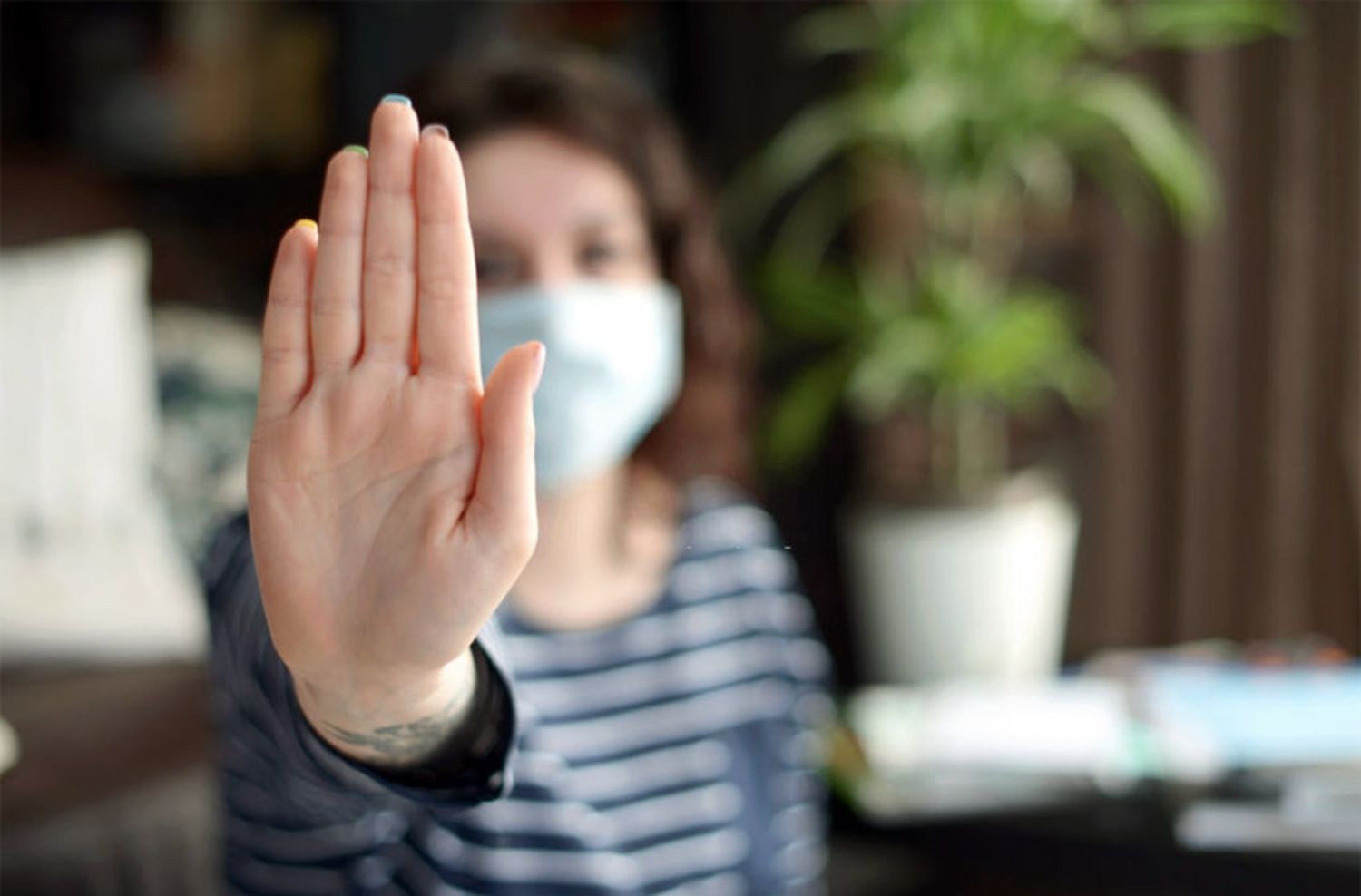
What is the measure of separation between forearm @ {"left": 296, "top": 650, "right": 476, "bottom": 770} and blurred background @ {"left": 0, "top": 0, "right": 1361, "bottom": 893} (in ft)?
2.06

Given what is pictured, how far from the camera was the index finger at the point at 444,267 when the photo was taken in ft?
0.87

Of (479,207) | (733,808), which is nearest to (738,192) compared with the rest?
(733,808)

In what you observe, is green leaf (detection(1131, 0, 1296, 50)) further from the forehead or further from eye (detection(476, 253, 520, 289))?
eye (detection(476, 253, 520, 289))

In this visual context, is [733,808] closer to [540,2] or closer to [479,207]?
[479,207]

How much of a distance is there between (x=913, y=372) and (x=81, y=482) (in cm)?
89

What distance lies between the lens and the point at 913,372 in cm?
161

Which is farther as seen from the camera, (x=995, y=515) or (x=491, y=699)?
(x=995, y=515)

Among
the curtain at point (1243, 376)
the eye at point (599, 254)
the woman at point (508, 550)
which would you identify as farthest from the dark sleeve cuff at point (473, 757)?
the curtain at point (1243, 376)

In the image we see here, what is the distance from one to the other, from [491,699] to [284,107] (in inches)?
72.0

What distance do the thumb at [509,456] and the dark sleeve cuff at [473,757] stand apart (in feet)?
0.25

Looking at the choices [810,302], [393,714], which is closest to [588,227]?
[393,714]

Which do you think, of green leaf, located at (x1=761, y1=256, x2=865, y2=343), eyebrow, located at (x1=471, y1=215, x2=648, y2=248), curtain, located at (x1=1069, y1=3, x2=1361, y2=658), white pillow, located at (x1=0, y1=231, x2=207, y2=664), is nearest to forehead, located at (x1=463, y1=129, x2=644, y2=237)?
eyebrow, located at (x1=471, y1=215, x2=648, y2=248)

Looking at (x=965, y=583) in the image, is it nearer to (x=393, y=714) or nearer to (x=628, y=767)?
(x=628, y=767)

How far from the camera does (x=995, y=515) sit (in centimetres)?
158
